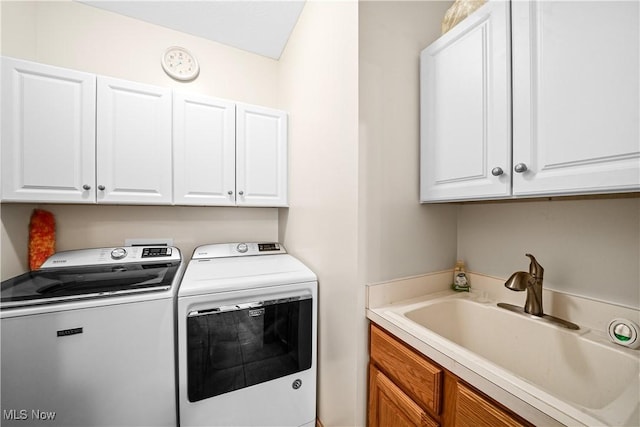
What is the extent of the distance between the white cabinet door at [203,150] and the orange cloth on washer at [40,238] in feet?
2.39

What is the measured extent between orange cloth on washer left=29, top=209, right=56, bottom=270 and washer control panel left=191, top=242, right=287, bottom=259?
2.64 feet

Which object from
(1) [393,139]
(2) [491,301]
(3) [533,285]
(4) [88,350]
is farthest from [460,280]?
(4) [88,350]

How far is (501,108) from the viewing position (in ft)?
2.90

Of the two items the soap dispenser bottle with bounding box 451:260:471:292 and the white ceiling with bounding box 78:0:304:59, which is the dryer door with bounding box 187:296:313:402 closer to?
the soap dispenser bottle with bounding box 451:260:471:292

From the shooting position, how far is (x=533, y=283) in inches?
38.7

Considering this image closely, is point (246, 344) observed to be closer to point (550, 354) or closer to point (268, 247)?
point (268, 247)

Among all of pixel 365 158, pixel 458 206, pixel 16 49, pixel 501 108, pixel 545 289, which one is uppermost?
pixel 16 49

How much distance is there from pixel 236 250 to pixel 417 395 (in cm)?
150

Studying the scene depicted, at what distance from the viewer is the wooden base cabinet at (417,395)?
70cm

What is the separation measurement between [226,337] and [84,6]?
2383mm

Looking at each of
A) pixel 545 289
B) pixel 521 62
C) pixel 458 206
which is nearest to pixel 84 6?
pixel 521 62

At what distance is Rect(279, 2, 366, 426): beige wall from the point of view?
1124mm

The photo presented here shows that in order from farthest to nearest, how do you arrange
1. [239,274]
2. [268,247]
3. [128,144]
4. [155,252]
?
[268,247] < [155,252] < [128,144] < [239,274]

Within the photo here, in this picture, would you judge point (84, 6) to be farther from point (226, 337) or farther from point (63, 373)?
point (226, 337)
